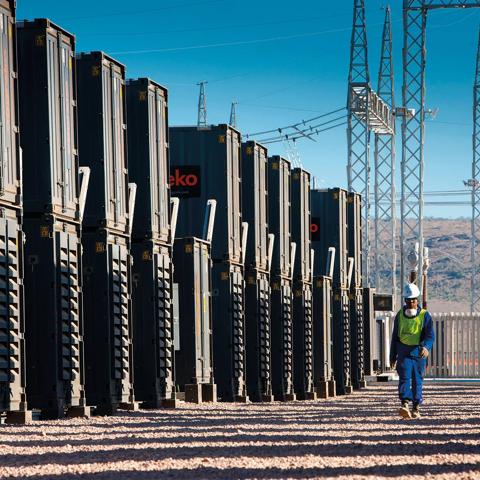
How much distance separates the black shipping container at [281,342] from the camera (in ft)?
92.5

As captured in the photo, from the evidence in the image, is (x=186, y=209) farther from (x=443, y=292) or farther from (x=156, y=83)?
(x=443, y=292)

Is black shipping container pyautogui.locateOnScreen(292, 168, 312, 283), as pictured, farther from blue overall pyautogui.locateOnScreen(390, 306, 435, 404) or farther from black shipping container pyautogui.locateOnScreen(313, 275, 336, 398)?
blue overall pyautogui.locateOnScreen(390, 306, 435, 404)

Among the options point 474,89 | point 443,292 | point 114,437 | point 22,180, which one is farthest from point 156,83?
point 443,292

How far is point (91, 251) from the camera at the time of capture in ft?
60.4

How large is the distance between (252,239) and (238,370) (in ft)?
8.93

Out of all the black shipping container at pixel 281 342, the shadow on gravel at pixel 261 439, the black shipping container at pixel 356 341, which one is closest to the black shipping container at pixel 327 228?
the black shipping container at pixel 356 341

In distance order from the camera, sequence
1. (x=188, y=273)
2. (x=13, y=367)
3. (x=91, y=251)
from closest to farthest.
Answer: (x=13, y=367)
(x=91, y=251)
(x=188, y=273)

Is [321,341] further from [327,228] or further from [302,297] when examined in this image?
[327,228]

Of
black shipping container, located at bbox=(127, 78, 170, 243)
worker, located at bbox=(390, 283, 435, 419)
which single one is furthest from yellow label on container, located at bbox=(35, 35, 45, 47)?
worker, located at bbox=(390, 283, 435, 419)

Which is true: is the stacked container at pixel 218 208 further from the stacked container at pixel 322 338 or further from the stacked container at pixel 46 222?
the stacked container at pixel 46 222

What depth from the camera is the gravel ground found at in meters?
10.2

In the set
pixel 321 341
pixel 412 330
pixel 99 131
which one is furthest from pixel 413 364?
pixel 321 341

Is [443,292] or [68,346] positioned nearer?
[68,346]

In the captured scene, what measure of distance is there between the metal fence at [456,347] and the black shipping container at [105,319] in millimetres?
28033
